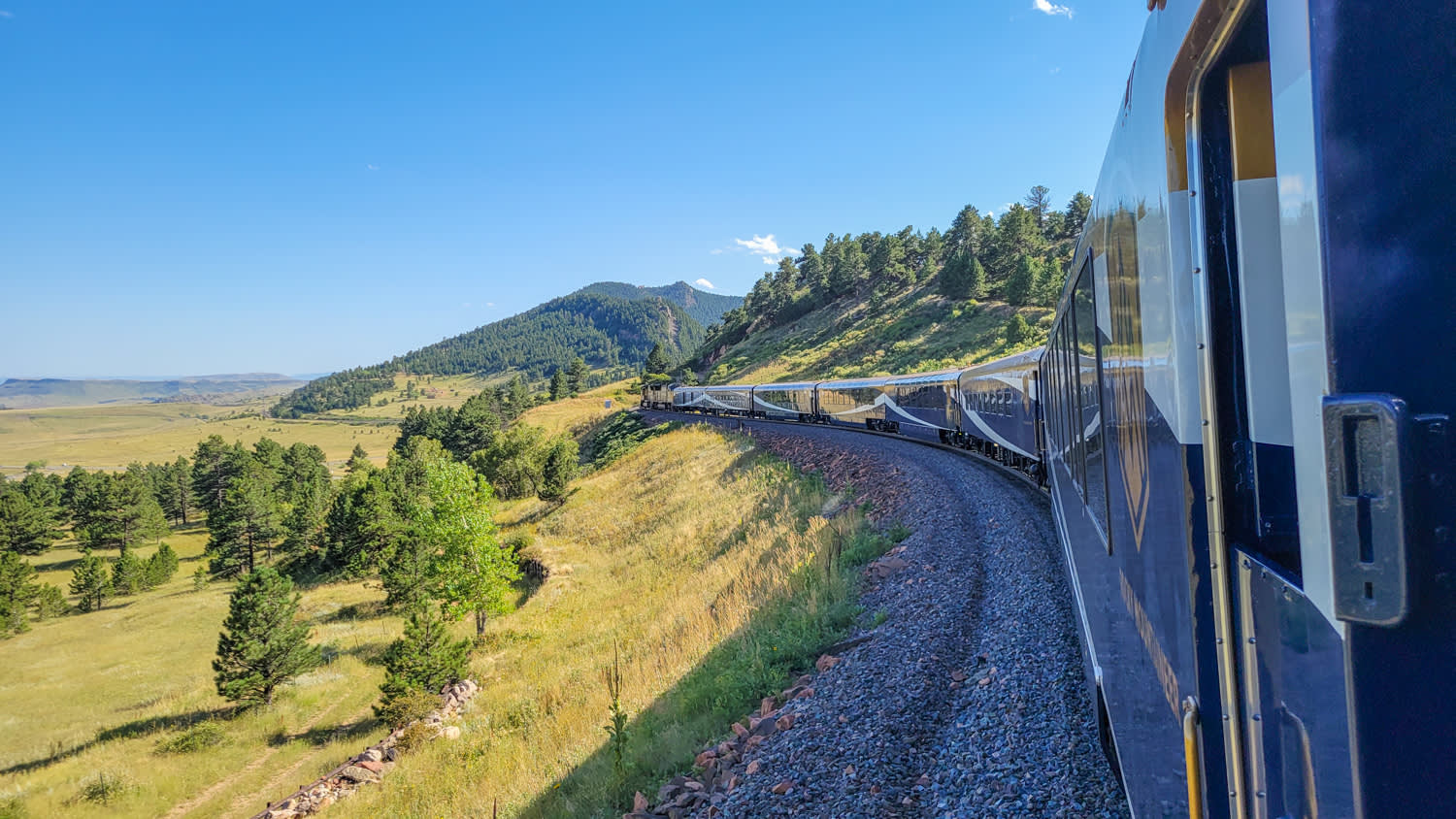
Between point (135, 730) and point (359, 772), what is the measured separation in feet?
65.6

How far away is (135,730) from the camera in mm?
A: 29078

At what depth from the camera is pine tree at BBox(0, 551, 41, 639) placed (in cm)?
5019

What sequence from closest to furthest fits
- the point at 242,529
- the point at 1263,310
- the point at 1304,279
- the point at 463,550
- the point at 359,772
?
the point at 1304,279
the point at 1263,310
the point at 359,772
the point at 463,550
the point at 242,529

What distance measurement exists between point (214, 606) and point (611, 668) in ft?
170

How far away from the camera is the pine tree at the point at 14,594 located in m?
50.2

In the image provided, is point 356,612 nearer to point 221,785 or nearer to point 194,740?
point 194,740

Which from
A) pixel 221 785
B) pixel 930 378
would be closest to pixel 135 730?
pixel 221 785

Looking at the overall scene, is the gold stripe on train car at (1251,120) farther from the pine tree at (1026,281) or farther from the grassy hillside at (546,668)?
the pine tree at (1026,281)

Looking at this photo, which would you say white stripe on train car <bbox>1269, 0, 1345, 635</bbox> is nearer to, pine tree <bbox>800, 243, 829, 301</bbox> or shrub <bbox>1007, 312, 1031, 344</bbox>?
shrub <bbox>1007, 312, 1031, 344</bbox>

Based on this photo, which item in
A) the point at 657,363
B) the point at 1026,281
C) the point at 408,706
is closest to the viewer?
the point at 408,706

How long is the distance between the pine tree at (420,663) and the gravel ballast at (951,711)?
A: 17.5m

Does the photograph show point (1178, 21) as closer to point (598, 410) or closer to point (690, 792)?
point (690, 792)

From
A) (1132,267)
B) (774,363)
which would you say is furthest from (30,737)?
(774,363)

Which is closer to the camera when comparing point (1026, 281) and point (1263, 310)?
point (1263, 310)
